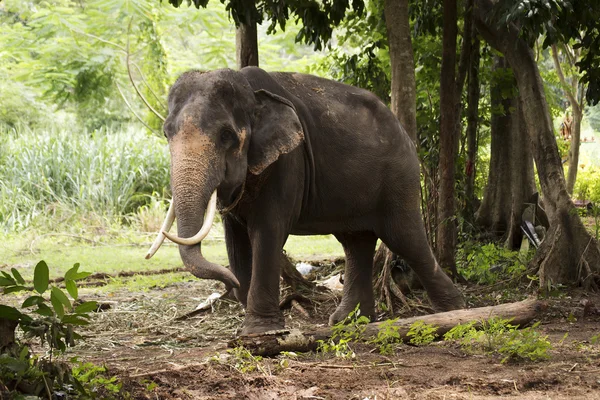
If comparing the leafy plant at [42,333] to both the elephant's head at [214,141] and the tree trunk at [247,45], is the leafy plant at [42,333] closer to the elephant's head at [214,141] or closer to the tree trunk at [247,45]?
the elephant's head at [214,141]

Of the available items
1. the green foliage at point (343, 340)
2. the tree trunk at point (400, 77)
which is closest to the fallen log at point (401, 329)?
the green foliage at point (343, 340)

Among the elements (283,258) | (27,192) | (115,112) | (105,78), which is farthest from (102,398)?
(115,112)

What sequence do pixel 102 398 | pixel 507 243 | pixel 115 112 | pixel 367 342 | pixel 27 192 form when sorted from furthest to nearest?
pixel 115 112 < pixel 27 192 < pixel 507 243 < pixel 367 342 < pixel 102 398

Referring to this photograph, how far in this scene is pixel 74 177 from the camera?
17.3m

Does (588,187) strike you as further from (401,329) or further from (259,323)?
(401,329)

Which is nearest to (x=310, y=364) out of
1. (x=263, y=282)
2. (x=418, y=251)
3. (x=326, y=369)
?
(x=326, y=369)

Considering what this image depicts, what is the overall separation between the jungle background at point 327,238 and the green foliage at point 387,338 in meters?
0.11

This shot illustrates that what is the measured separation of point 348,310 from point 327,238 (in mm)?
8934

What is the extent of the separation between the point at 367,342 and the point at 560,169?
14.2 feet

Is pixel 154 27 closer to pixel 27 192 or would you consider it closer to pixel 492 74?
pixel 27 192

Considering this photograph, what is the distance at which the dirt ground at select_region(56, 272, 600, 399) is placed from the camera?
4.86 meters

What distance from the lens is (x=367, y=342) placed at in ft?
20.1

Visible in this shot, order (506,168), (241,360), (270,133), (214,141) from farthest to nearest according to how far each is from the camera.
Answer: (506,168)
(270,133)
(214,141)
(241,360)

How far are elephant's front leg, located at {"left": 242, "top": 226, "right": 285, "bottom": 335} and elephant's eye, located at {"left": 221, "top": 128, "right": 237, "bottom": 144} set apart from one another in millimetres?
752
